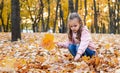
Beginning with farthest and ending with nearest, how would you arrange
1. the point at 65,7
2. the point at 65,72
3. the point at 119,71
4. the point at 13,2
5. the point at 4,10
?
1. the point at 65,7
2. the point at 4,10
3. the point at 13,2
4. the point at 65,72
5. the point at 119,71

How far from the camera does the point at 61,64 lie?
555cm

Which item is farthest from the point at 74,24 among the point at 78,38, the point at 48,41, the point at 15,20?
the point at 15,20

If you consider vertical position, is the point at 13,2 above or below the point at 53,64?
above

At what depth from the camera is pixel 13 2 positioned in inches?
489

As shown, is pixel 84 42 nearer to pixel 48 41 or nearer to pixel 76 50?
pixel 76 50

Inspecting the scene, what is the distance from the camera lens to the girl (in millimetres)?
5555

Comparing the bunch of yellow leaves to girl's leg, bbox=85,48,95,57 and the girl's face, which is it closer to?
the girl's face

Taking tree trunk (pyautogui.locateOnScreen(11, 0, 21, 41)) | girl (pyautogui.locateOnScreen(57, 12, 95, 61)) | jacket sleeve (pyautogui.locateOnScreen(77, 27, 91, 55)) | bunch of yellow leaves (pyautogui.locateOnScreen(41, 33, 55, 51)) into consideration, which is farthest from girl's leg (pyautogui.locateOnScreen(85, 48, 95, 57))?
tree trunk (pyautogui.locateOnScreen(11, 0, 21, 41))

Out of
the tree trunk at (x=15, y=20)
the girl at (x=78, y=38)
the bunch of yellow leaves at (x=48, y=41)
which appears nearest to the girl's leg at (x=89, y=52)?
the girl at (x=78, y=38)

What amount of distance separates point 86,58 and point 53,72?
1001 millimetres

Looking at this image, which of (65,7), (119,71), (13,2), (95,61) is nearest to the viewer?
(119,71)

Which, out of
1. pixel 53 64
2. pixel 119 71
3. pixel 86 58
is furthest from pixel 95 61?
pixel 119 71

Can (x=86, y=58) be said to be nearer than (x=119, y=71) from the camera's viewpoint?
No

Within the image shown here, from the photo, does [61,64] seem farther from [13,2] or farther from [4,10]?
[4,10]
